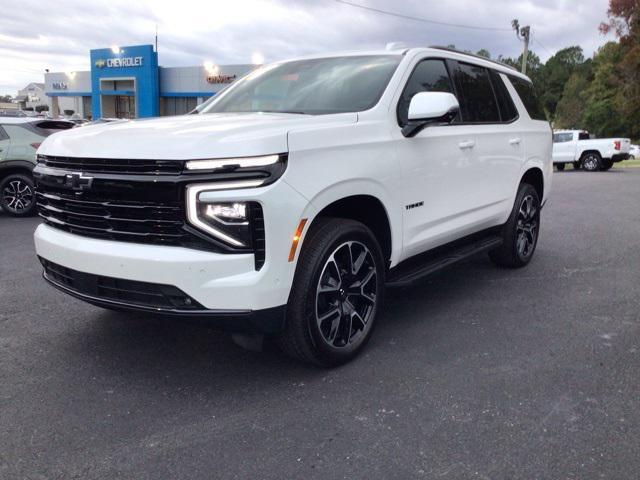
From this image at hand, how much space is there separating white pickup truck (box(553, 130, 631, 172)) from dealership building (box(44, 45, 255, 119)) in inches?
947

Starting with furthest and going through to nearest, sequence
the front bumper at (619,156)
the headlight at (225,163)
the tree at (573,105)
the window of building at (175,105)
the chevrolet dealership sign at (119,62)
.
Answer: the tree at (573,105) < the window of building at (175,105) < the chevrolet dealership sign at (119,62) < the front bumper at (619,156) < the headlight at (225,163)

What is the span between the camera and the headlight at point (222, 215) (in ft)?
9.39

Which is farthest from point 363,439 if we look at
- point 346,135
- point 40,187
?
point 40,187

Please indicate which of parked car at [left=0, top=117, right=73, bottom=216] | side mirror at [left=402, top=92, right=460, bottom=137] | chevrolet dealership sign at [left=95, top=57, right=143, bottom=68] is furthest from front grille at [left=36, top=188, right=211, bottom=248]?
chevrolet dealership sign at [left=95, top=57, right=143, bottom=68]

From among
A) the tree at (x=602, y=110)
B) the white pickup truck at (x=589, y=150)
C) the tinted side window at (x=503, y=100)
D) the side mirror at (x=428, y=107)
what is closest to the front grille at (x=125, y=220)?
the side mirror at (x=428, y=107)

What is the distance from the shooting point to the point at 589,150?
2425cm

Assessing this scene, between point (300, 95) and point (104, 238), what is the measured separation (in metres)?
1.84

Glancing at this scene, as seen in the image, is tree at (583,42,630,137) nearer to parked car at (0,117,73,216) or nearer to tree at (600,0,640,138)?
tree at (600,0,640,138)

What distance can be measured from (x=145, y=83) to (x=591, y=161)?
33.9 metres

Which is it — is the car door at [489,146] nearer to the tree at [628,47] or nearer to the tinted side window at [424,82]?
the tinted side window at [424,82]

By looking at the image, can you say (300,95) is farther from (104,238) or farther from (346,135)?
(104,238)

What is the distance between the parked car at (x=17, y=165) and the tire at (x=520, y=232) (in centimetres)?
754

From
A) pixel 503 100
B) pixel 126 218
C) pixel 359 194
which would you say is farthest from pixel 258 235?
pixel 503 100

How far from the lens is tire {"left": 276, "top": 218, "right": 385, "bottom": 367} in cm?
321
